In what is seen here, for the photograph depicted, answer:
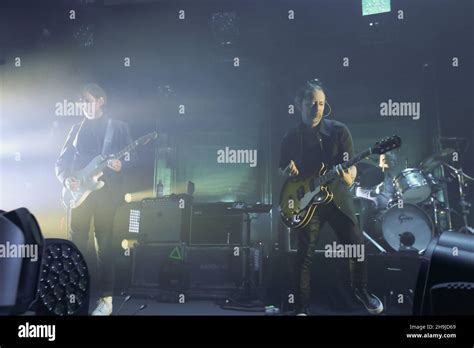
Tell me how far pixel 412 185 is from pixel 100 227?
1841 millimetres

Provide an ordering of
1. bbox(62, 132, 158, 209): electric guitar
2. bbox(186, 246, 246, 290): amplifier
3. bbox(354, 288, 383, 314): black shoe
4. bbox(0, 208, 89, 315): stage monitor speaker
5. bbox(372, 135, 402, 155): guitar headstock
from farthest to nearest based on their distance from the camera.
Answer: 1. bbox(62, 132, 158, 209): electric guitar
2. bbox(186, 246, 246, 290): amplifier
3. bbox(372, 135, 402, 155): guitar headstock
4. bbox(354, 288, 383, 314): black shoe
5. bbox(0, 208, 89, 315): stage monitor speaker

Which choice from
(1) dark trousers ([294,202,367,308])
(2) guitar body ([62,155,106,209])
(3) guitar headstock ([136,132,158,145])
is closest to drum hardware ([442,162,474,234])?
(1) dark trousers ([294,202,367,308])

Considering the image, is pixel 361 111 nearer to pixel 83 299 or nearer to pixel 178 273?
pixel 178 273

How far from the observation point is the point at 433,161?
2.49m

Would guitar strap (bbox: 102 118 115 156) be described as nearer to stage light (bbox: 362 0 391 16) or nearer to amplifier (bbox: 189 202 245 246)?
amplifier (bbox: 189 202 245 246)

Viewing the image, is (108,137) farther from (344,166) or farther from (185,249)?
(344,166)

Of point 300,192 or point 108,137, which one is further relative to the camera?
point 108,137

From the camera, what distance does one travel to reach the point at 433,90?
2471 millimetres

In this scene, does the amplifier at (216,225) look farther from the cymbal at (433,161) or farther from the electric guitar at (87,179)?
the cymbal at (433,161)

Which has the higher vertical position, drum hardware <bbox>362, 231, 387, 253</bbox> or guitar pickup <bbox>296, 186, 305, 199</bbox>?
guitar pickup <bbox>296, 186, 305, 199</bbox>

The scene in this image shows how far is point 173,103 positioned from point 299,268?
1198 millimetres

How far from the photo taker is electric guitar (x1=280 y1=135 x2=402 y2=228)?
2.44 meters

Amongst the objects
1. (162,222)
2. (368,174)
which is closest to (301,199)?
(368,174)

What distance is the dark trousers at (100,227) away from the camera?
2.58 metres
